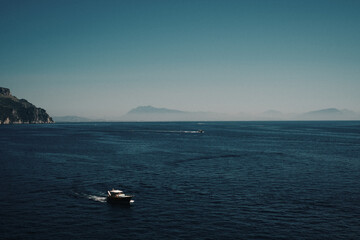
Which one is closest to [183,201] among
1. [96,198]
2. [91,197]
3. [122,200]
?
[122,200]

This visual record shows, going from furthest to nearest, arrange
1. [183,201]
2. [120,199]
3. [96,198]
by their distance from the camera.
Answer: [96,198] < [183,201] < [120,199]

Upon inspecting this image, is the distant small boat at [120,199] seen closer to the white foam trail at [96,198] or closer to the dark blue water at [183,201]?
the dark blue water at [183,201]

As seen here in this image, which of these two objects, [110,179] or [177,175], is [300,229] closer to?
[177,175]

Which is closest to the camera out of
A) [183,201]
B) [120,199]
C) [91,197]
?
[120,199]

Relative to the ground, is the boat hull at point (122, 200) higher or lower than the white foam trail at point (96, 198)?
higher

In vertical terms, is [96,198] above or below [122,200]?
below

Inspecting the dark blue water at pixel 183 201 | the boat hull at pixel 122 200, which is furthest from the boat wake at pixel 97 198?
the boat hull at pixel 122 200

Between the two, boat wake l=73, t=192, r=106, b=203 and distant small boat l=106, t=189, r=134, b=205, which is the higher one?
distant small boat l=106, t=189, r=134, b=205

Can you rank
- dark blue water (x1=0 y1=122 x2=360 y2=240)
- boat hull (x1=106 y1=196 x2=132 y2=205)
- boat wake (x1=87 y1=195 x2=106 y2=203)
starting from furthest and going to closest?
boat wake (x1=87 y1=195 x2=106 y2=203)
boat hull (x1=106 y1=196 x2=132 y2=205)
dark blue water (x1=0 y1=122 x2=360 y2=240)

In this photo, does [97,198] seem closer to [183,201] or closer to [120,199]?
[120,199]

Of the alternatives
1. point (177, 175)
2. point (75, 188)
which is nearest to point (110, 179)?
point (75, 188)

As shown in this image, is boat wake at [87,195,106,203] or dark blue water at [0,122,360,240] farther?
boat wake at [87,195,106,203]

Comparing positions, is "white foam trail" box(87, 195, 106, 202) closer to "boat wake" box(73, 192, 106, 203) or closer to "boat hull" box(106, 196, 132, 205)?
"boat wake" box(73, 192, 106, 203)

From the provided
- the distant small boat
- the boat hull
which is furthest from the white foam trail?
the boat hull
